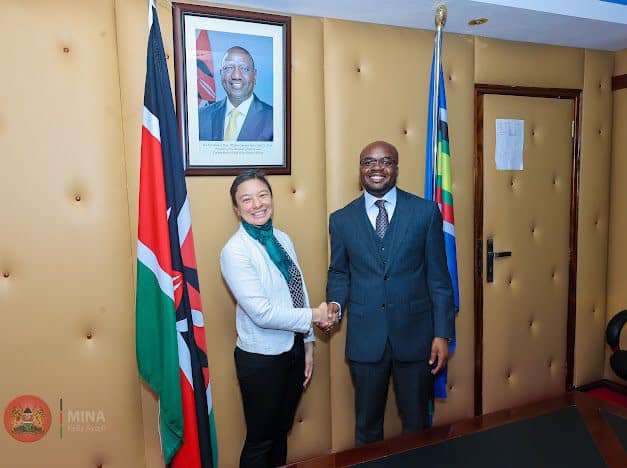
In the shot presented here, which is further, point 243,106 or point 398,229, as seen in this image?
point 243,106

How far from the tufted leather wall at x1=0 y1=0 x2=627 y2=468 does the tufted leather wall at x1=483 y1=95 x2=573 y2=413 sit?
23.5 inches

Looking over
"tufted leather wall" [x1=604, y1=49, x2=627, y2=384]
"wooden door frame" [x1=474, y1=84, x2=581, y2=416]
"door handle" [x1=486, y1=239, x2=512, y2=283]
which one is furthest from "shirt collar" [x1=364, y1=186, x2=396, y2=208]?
"tufted leather wall" [x1=604, y1=49, x2=627, y2=384]

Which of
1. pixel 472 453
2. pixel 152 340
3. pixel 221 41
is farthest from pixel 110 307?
pixel 472 453

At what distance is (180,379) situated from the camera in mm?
1846

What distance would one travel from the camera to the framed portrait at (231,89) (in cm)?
202

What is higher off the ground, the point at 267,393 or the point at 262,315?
the point at 262,315

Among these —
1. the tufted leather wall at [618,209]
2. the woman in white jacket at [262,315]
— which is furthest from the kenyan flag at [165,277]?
the tufted leather wall at [618,209]

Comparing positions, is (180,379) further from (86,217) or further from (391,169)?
(391,169)

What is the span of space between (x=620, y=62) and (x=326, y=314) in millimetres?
2599

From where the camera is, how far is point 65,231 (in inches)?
74.9

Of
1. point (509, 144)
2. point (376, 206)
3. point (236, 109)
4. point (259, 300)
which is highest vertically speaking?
point (236, 109)

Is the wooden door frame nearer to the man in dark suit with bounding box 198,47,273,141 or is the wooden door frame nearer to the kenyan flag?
the man in dark suit with bounding box 198,47,273,141

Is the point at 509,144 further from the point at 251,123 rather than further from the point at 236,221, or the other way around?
the point at 236,221

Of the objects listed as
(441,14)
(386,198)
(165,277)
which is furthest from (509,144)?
(165,277)
